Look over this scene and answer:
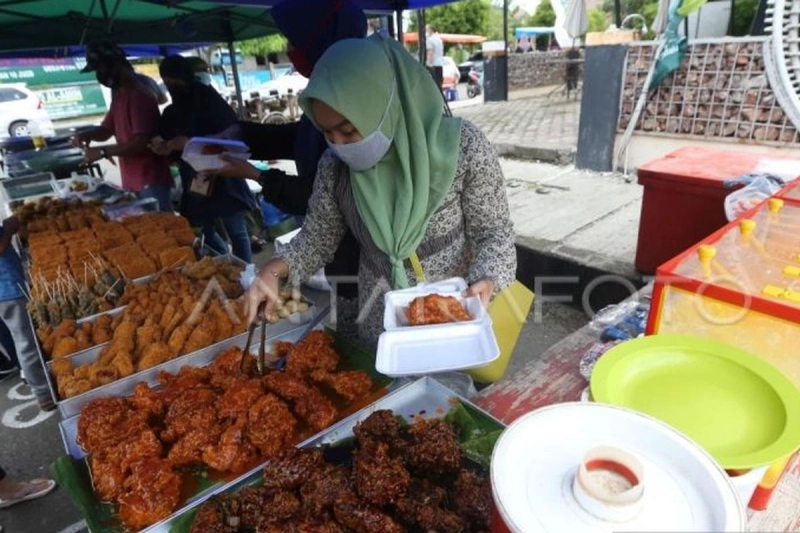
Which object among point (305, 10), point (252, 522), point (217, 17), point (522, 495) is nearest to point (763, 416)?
point (522, 495)

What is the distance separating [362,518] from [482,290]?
33.1 inches

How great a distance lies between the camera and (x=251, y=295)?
1.80 metres

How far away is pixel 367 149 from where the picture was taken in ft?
5.49

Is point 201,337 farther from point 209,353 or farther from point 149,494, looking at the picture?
point 149,494

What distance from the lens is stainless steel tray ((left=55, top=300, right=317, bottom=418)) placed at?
1.77 m

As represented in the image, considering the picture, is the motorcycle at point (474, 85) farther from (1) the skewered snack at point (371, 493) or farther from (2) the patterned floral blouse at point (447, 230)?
(1) the skewered snack at point (371, 493)

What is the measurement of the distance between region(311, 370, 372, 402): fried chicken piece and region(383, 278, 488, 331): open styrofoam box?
22cm

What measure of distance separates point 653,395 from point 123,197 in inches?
197

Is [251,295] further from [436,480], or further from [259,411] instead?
[436,480]

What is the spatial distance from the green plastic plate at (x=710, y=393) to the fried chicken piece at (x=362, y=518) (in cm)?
57

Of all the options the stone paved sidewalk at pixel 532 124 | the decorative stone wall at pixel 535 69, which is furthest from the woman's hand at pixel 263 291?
the decorative stone wall at pixel 535 69

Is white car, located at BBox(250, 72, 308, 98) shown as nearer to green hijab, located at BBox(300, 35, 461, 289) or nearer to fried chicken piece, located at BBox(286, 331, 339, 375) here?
green hijab, located at BBox(300, 35, 461, 289)

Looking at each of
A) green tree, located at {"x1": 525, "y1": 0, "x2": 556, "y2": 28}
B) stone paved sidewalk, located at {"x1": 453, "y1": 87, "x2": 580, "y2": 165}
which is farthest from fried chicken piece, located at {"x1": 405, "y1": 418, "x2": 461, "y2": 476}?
green tree, located at {"x1": 525, "y1": 0, "x2": 556, "y2": 28}

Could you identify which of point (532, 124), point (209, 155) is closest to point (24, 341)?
point (209, 155)
